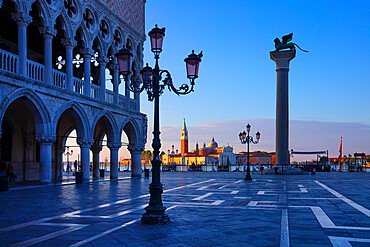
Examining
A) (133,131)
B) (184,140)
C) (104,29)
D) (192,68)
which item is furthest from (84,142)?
(184,140)

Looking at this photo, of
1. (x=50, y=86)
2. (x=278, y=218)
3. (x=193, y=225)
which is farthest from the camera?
(x=50, y=86)

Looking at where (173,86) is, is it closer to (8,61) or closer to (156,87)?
(156,87)

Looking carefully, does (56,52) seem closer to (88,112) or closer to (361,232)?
(88,112)

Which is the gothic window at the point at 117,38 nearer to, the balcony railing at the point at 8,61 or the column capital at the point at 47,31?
the column capital at the point at 47,31

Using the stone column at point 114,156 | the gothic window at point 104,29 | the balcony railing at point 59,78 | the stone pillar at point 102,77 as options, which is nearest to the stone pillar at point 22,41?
the balcony railing at point 59,78

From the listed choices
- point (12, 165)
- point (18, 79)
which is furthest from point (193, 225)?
point (12, 165)

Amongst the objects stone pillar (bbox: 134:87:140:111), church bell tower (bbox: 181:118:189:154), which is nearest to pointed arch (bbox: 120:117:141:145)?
stone pillar (bbox: 134:87:140:111)

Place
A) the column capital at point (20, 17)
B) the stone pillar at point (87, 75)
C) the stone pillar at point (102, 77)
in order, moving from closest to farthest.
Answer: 1. the column capital at point (20, 17)
2. the stone pillar at point (87, 75)
3. the stone pillar at point (102, 77)

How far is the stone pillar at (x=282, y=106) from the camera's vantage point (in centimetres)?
3234

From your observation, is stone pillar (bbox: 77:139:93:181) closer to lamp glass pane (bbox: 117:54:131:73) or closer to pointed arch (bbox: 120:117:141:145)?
pointed arch (bbox: 120:117:141:145)

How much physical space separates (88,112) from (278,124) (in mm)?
17876

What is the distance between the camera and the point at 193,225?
765 centimetres

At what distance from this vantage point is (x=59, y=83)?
19.3m

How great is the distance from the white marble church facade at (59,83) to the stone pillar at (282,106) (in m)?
12.1
